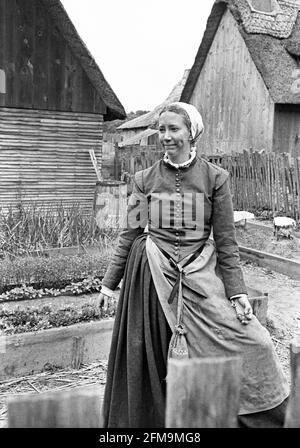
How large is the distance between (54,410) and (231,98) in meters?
14.3

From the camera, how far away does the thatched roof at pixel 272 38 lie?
1327 centimetres

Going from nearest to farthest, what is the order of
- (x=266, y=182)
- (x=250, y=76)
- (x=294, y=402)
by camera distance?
(x=294, y=402) < (x=266, y=182) < (x=250, y=76)

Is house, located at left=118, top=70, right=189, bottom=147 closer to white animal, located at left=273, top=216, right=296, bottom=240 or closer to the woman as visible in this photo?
white animal, located at left=273, top=216, right=296, bottom=240

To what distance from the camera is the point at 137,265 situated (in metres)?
2.72

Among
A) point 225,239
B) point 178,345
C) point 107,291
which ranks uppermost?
point 225,239

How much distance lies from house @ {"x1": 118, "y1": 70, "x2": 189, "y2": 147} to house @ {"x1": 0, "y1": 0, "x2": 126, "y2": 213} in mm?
13549

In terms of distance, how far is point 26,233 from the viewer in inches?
267

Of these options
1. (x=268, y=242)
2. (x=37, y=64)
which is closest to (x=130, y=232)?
(x=268, y=242)

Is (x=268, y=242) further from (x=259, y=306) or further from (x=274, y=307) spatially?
(x=259, y=306)

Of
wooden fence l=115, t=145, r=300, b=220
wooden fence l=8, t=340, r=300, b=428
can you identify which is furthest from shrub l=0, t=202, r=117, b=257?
wooden fence l=8, t=340, r=300, b=428

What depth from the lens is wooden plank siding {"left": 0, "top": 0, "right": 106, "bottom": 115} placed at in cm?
884

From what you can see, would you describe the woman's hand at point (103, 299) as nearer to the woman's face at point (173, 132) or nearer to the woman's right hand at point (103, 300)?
the woman's right hand at point (103, 300)

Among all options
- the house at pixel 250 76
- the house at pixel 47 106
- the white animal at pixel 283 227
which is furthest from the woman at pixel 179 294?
the house at pixel 250 76
